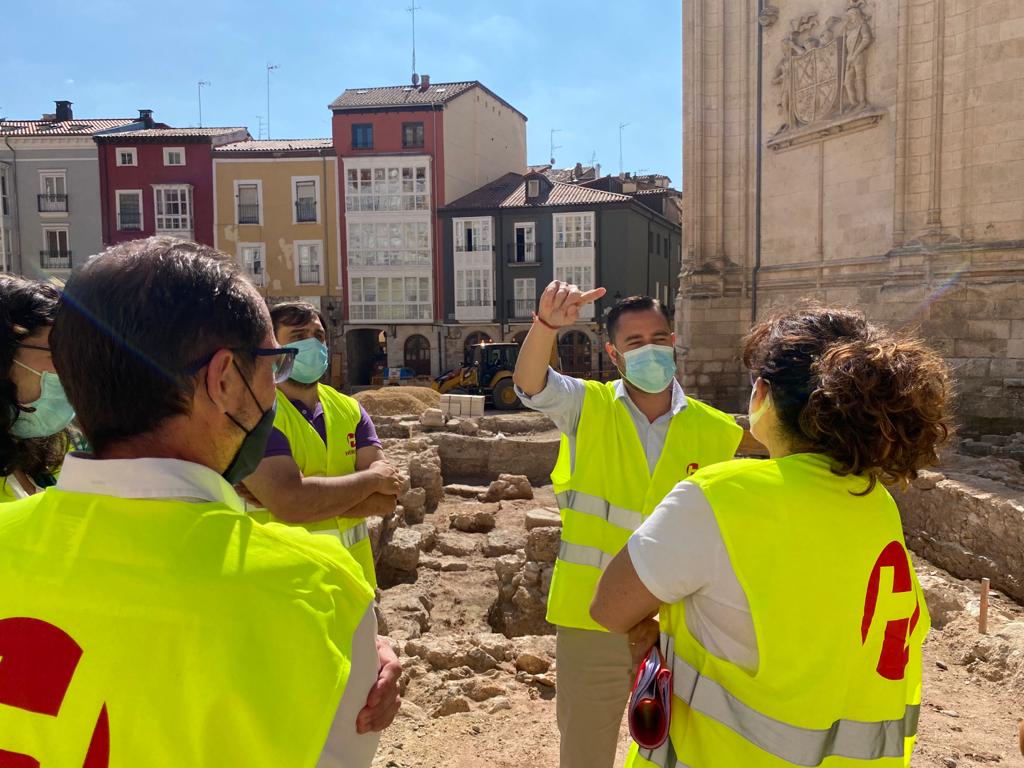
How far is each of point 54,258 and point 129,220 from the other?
4.32m

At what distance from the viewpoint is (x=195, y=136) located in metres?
33.5

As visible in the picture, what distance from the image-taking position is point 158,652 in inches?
40.6

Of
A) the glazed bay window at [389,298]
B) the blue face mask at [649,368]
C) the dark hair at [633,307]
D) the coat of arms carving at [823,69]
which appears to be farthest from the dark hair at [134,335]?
the glazed bay window at [389,298]

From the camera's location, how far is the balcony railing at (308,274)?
34.4 m

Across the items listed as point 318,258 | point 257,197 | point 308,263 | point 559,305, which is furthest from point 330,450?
point 257,197

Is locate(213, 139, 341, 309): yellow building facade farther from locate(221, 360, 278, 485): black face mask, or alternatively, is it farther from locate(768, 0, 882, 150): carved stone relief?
locate(221, 360, 278, 485): black face mask

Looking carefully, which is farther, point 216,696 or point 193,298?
point 193,298

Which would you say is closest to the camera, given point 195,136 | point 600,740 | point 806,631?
point 806,631

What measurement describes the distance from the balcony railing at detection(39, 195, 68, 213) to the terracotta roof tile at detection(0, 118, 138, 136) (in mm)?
2738

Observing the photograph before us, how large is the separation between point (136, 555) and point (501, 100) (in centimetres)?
3911

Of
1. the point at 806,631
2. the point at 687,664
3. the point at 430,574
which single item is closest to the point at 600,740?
the point at 687,664

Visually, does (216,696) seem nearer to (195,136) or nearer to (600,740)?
(600,740)

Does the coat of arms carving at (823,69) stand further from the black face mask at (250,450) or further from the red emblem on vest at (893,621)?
the black face mask at (250,450)

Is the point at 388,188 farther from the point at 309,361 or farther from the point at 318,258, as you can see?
the point at 309,361
